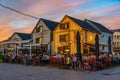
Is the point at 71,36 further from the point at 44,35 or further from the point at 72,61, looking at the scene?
the point at 72,61

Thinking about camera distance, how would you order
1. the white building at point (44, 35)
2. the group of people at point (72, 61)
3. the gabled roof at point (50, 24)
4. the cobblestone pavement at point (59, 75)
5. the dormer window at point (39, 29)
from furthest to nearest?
1. the dormer window at point (39, 29)
2. the gabled roof at point (50, 24)
3. the white building at point (44, 35)
4. the group of people at point (72, 61)
5. the cobblestone pavement at point (59, 75)

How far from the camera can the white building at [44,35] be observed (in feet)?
163

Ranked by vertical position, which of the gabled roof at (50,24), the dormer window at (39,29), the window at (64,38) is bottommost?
the window at (64,38)

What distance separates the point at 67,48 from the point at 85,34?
4.46 meters

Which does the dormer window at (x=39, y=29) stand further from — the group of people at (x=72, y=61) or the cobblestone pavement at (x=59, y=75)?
the cobblestone pavement at (x=59, y=75)

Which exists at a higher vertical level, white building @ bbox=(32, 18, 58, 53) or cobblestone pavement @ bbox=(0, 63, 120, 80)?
white building @ bbox=(32, 18, 58, 53)

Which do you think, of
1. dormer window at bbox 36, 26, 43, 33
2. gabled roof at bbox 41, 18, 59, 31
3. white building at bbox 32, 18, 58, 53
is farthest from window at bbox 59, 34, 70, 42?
dormer window at bbox 36, 26, 43, 33

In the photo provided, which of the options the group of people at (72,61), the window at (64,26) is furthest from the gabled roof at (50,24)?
the group of people at (72,61)

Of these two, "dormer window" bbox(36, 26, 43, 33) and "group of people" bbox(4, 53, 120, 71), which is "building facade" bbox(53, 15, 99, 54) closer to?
"dormer window" bbox(36, 26, 43, 33)

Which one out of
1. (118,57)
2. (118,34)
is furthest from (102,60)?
A: (118,34)

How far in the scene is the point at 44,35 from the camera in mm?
50656

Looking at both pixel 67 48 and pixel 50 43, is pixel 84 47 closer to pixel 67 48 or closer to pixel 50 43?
pixel 67 48

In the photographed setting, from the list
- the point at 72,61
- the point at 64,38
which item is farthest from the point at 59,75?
the point at 64,38

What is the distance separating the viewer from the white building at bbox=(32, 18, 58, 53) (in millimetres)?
49731
